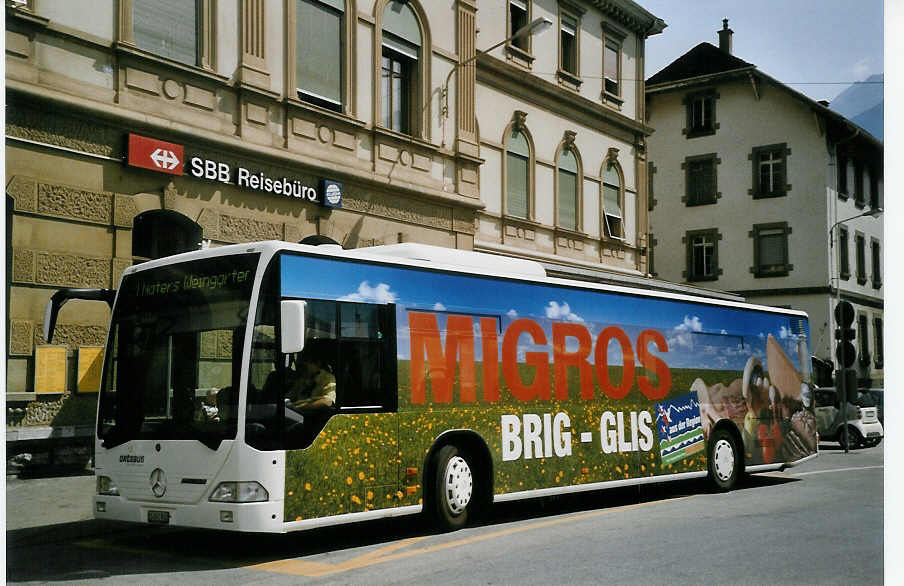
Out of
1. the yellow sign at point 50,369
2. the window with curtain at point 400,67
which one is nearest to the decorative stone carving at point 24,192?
the yellow sign at point 50,369

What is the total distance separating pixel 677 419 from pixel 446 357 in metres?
4.70

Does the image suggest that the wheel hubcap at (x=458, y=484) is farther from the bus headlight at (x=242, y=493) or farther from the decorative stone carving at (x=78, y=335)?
the decorative stone carving at (x=78, y=335)

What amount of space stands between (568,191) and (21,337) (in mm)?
16637

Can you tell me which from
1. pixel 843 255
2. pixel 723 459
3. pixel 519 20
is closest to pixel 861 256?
pixel 723 459

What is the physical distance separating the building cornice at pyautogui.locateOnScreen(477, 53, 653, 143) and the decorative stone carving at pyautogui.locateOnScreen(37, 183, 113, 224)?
979cm

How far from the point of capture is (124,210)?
49.6ft

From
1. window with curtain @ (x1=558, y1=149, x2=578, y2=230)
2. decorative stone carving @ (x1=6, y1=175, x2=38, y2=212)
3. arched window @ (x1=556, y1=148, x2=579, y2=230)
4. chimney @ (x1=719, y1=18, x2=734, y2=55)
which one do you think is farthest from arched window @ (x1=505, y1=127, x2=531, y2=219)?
decorative stone carving @ (x1=6, y1=175, x2=38, y2=212)

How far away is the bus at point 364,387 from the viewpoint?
8977 millimetres

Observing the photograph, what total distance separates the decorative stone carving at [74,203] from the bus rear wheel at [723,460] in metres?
9.10

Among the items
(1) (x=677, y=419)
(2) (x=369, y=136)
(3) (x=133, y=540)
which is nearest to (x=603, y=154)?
(2) (x=369, y=136)

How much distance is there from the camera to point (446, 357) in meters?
Result: 10.9

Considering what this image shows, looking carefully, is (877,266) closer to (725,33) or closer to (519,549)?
(725,33)

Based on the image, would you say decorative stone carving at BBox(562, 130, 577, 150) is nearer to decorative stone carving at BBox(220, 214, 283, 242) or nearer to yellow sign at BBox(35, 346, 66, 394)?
decorative stone carving at BBox(220, 214, 283, 242)

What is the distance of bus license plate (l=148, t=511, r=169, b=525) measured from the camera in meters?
9.13
